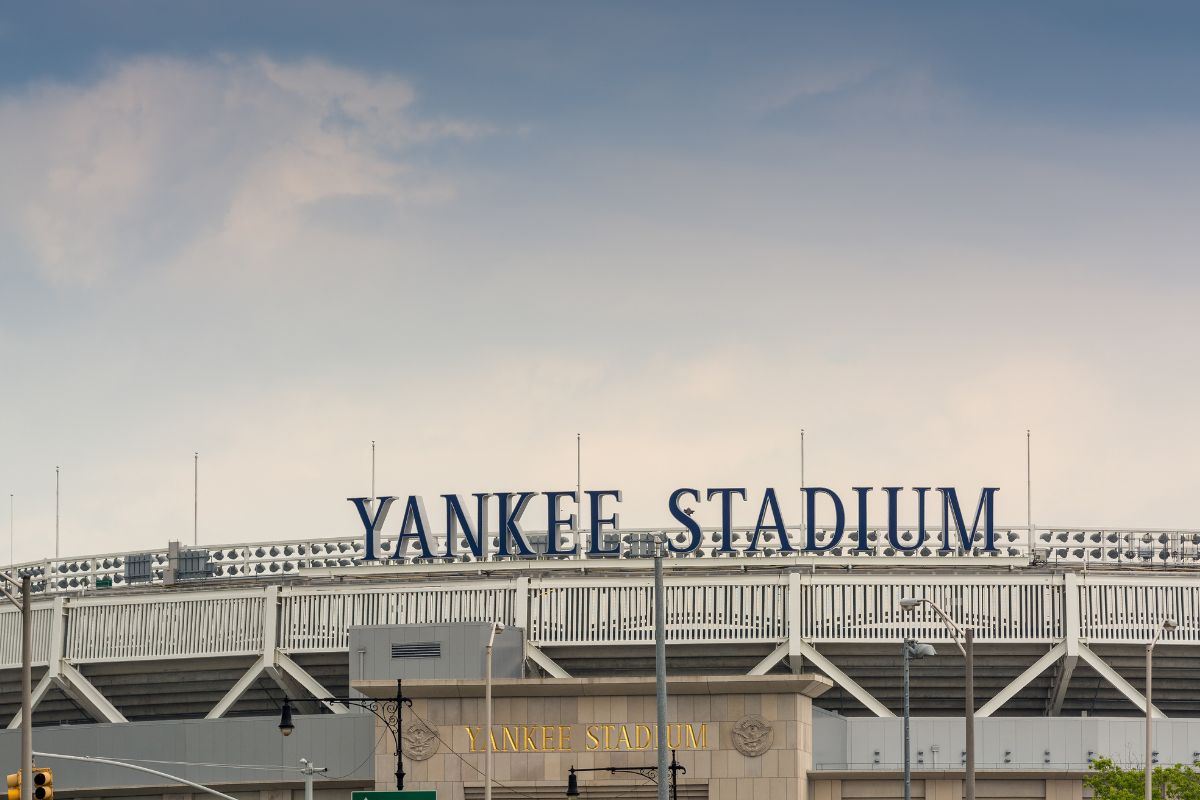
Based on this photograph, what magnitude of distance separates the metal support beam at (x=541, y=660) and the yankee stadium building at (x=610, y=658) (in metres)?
0.35

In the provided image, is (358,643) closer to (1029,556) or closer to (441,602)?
(441,602)

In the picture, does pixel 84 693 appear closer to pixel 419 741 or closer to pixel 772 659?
pixel 419 741

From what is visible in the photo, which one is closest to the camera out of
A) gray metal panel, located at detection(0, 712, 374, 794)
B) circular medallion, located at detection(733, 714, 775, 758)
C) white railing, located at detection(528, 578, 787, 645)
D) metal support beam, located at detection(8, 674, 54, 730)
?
circular medallion, located at detection(733, 714, 775, 758)

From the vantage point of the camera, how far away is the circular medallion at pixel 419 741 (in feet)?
→ 251

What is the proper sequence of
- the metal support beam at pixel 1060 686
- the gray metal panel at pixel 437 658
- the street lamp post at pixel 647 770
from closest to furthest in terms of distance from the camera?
the street lamp post at pixel 647 770, the gray metal panel at pixel 437 658, the metal support beam at pixel 1060 686

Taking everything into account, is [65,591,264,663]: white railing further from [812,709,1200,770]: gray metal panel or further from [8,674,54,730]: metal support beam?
[812,709,1200,770]: gray metal panel

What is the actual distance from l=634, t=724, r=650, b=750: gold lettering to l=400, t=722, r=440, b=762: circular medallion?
6739 millimetres

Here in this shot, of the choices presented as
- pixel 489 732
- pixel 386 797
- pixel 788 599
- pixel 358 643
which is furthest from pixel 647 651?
pixel 386 797

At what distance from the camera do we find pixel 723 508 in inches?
3521

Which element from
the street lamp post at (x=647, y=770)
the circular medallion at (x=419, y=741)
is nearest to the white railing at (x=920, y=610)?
the street lamp post at (x=647, y=770)

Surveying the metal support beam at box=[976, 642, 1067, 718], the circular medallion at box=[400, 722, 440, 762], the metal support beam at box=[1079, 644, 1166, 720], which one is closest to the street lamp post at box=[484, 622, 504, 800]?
the circular medallion at box=[400, 722, 440, 762]

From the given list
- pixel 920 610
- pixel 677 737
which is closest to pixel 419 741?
pixel 677 737

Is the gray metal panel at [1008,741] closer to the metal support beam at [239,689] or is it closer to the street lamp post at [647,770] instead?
the street lamp post at [647,770]

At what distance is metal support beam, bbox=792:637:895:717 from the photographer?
86.5 m
